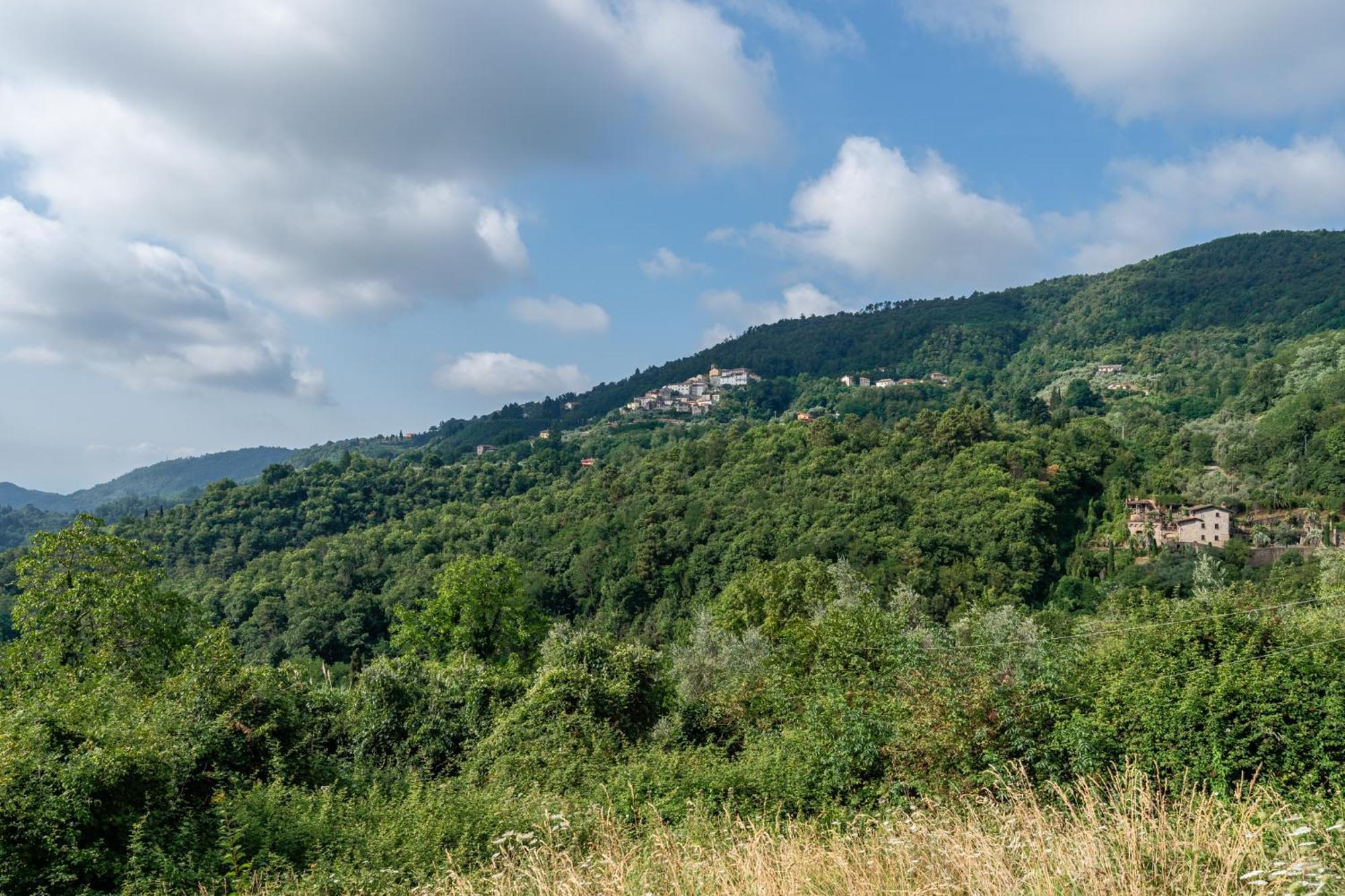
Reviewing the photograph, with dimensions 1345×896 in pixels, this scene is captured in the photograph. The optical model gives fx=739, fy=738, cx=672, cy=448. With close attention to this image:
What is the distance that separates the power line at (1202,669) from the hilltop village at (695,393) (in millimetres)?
121894

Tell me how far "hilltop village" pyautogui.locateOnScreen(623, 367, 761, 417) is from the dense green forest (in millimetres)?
41089

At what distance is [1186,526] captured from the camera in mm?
46844

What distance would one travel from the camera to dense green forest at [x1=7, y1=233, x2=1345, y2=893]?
754 cm

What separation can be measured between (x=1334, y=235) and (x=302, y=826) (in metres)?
Answer: 170

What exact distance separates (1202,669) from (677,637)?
39.0 metres

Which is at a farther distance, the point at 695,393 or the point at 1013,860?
the point at 695,393

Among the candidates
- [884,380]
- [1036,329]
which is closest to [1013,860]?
[884,380]

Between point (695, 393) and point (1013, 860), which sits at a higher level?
point (695, 393)

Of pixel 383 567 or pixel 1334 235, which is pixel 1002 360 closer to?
pixel 1334 235

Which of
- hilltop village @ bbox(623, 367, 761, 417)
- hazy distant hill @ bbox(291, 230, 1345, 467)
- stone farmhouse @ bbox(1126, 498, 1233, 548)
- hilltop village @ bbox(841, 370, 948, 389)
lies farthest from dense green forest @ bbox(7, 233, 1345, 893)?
hilltop village @ bbox(623, 367, 761, 417)

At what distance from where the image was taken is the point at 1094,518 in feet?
178

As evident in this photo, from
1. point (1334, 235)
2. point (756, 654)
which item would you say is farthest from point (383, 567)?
point (1334, 235)

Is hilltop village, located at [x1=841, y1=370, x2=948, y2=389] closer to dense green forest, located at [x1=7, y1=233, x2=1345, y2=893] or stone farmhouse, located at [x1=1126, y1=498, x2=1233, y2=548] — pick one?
dense green forest, located at [x1=7, y1=233, x2=1345, y2=893]

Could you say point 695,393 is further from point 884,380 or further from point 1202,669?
point 1202,669
